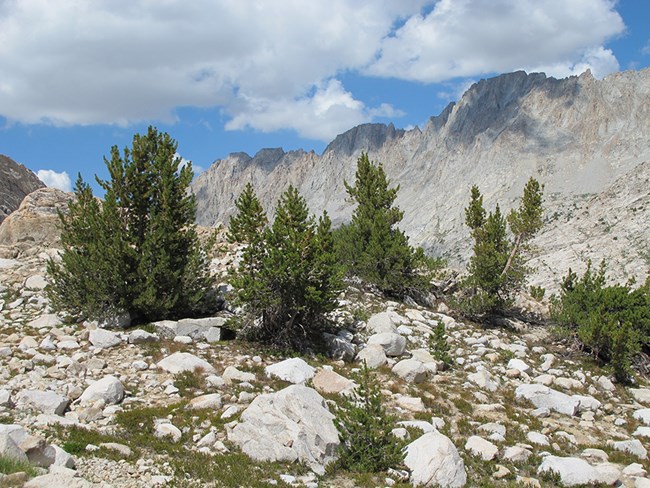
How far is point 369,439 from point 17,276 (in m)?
20.4

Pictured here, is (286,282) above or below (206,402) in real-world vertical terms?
above

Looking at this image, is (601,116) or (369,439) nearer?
(369,439)

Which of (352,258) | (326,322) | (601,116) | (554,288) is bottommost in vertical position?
(554,288)

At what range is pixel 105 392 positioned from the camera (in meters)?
12.1

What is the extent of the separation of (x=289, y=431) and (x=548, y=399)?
9.11 metres

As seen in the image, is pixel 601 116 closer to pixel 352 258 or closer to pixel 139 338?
pixel 352 258

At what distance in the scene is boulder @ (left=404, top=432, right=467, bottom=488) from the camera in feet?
32.0

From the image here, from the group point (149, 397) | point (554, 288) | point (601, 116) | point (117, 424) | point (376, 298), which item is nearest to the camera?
point (117, 424)

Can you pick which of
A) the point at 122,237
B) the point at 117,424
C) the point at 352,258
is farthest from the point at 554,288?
the point at 117,424

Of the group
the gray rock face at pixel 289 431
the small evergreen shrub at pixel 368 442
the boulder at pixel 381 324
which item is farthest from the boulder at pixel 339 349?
the small evergreen shrub at pixel 368 442

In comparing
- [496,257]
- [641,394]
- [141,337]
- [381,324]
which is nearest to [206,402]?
[141,337]

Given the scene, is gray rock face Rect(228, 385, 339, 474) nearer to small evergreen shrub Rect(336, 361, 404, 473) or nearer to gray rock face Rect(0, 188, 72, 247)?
small evergreen shrub Rect(336, 361, 404, 473)

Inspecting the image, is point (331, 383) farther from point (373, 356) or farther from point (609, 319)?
point (609, 319)

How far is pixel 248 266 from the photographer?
19.0 m
